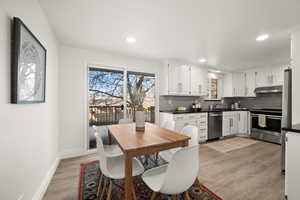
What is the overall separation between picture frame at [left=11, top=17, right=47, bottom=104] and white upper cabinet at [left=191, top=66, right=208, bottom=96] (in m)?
3.71

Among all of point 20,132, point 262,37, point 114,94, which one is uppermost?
point 262,37

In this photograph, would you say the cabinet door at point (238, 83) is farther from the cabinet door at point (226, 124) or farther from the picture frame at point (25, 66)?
the picture frame at point (25, 66)

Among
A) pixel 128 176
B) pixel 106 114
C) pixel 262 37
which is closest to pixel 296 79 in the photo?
pixel 262 37

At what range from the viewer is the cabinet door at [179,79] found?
3684 mm

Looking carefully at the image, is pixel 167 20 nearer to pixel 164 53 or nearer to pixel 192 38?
pixel 192 38

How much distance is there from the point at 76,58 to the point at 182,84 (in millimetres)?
2911

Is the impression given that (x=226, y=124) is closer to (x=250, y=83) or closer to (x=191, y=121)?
(x=191, y=121)

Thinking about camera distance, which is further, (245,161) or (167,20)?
(245,161)

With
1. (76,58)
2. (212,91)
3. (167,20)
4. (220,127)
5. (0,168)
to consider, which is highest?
(167,20)

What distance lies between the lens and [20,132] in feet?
3.82

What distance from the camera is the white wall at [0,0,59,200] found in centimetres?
94

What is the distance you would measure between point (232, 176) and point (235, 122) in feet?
9.66

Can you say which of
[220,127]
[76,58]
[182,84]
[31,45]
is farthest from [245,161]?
[76,58]

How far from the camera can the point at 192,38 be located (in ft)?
7.85
